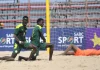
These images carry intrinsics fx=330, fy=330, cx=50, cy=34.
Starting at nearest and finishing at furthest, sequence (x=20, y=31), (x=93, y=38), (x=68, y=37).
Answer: (x=20, y=31) < (x=93, y=38) < (x=68, y=37)

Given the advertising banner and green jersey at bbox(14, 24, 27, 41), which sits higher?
green jersey at bbox(14, 24, 27, 41)

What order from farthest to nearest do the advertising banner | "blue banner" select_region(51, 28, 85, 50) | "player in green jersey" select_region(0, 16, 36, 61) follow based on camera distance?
1. "blue banner" select_region(51, 28, 85, 50)
2. the advertising banner
3. "player in green jersey" select_region(0, 16, 36, 61)

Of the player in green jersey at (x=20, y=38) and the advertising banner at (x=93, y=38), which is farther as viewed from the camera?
the advertising banner at (x=93, y=38)

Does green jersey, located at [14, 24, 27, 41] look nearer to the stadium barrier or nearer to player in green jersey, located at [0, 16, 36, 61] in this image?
player in green jersey, located at [0, 16, 36, 61]

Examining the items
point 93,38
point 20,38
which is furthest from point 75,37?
point 20,38

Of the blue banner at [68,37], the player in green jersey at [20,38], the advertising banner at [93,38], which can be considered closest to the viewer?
the player in green jersey at [20,38]

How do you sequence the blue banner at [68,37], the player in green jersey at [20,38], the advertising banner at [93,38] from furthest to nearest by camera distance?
the blue banner at [68,37] → the advertising banner at [93,38] → the player in green jersey at [20,38]

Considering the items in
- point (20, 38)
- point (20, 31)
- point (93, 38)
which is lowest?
point (93, 38)

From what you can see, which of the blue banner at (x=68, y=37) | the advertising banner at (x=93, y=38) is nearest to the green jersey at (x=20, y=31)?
the blue banner at (x=68, y=37)

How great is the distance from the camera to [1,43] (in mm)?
15945

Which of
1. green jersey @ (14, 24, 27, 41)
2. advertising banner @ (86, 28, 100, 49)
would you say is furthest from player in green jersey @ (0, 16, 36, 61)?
advertising banner @ (86, 28, 100, 49)

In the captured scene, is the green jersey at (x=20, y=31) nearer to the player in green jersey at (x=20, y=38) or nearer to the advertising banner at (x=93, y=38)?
the player in green jersey at (x=20, y=38)

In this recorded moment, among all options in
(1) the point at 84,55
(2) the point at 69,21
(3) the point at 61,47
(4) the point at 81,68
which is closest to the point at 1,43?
(3) the point at 61,47

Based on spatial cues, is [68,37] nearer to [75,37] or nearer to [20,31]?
[75,37]
